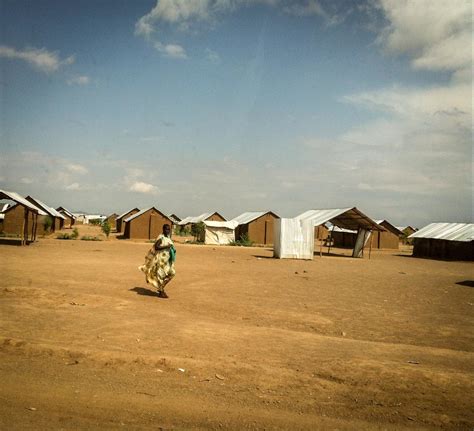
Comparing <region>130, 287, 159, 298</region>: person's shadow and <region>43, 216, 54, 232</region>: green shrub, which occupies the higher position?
<region>43, 216, 54, 232</region>: green shrub

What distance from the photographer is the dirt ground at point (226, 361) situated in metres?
4.21

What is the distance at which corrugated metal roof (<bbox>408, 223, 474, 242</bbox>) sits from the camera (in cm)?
3134

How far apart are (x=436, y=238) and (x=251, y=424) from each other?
109ft

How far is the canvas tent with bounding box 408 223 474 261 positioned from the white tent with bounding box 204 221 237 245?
1834 cm

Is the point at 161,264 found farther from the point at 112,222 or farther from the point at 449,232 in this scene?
the point at 112,222

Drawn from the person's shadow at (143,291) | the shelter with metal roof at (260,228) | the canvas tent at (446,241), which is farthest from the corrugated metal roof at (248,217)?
the person's shadow at (143,291)

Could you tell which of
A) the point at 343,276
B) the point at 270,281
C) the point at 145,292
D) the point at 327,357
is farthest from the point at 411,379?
the point at 343,276

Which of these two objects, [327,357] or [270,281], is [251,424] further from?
[270,281]

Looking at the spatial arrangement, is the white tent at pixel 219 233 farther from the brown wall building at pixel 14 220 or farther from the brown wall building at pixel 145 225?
the brown wall building at pixel 14 220

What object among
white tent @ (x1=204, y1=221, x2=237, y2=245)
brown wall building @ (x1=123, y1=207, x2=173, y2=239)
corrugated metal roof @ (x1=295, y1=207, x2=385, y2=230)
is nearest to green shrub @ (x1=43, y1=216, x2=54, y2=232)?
brown wall building @ (x1=123, y1=207, x2=173, y2=239)

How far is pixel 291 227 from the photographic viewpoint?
25.8 meters

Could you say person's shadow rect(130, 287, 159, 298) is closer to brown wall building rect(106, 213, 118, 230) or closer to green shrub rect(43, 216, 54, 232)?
green shrub rect(43, 216, 54, 232)

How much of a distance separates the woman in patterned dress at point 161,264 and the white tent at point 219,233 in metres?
32.5

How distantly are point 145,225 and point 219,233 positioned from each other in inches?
314
